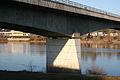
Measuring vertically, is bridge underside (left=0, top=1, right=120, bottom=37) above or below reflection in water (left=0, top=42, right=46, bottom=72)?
above

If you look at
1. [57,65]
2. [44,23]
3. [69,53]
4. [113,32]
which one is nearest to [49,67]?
[57,65]

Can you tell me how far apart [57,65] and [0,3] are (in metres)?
11.9

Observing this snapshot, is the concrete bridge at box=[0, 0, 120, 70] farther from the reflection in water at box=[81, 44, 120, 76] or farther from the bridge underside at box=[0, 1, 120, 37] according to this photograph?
the reflection in water at box=[81, 44, 120, 76]

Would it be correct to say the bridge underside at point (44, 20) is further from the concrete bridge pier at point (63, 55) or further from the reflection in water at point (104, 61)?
the reflection in water at point (104, 61)

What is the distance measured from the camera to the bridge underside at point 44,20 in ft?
67.2

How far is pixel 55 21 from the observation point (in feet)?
87.0

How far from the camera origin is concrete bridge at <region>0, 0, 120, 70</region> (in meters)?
20.8

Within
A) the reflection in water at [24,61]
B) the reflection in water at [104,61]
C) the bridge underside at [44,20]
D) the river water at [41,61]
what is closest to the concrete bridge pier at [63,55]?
the bridge underside at [44,20]

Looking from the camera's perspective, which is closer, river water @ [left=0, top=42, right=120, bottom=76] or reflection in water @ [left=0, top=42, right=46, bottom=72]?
river water @ [left=0, top=42, right=120, bottom=76]

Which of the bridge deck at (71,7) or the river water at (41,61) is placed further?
the river water at (41,61)

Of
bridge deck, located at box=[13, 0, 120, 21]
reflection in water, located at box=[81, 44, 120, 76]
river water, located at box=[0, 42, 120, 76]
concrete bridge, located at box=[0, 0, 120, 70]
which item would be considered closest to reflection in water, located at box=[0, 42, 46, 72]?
river water, located at box=[0, 42, 120, 76]

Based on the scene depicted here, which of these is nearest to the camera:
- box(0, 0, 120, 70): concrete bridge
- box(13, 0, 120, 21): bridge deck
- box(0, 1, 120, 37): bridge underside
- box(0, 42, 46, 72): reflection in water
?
box(0, 1, 120, 37): bridge underside

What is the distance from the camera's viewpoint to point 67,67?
27.7 meters

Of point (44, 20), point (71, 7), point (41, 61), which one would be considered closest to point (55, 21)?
point (44, 20)
